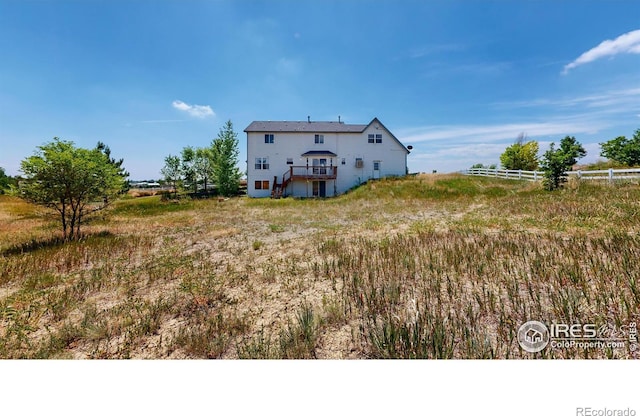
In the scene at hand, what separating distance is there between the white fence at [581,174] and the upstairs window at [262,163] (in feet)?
89.4

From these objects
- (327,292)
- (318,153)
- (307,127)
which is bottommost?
(327,292)

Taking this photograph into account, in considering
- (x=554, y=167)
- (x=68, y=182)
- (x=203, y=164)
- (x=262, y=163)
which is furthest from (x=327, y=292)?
(x=203, y=164)

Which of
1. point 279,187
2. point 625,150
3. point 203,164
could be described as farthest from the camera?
point 203,164

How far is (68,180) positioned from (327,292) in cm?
1147

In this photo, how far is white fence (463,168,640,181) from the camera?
13828mm

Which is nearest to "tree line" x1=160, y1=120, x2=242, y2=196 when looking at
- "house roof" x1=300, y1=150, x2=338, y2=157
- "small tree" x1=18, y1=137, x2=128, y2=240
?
"house roof" x1=300, y1=150, x2=338, y2=157

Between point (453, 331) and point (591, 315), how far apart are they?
6.17 feet

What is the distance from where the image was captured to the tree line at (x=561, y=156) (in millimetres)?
16047

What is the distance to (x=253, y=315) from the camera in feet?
11.5

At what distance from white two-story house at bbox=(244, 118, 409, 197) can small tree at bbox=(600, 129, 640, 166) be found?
2276cm

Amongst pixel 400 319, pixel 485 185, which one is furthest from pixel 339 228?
pixel 485 185

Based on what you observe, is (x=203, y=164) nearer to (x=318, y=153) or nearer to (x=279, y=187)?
(x=279, y=187)

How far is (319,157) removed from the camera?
97.6 ft

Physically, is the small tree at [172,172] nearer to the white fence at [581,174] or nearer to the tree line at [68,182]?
the tree line at [68,182]
